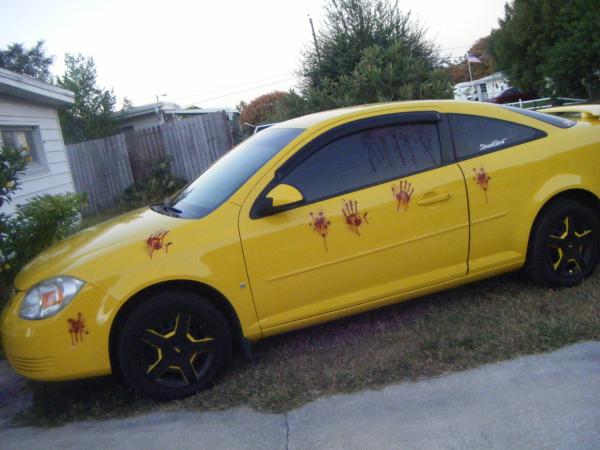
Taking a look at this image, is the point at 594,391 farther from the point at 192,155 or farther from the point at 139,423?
the point at 192,155

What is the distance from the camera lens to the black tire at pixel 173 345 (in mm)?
3549

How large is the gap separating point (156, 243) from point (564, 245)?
9.83 ft

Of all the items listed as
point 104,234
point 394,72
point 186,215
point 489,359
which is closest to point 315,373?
point 489,359

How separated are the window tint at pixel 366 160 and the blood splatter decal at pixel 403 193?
0.08m

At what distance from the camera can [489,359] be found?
362 cm

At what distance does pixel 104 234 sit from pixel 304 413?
1.87 meters

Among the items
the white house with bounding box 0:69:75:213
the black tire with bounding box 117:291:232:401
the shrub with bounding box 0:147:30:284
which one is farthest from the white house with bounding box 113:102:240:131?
the black tire with bounding box 117:291:232:401

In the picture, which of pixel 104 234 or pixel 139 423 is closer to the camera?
pixel 139 423

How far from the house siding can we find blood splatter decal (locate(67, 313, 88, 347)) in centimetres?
617

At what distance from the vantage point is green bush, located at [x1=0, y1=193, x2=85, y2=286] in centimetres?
560

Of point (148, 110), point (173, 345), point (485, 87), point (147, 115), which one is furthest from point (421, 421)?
point (485, 87)

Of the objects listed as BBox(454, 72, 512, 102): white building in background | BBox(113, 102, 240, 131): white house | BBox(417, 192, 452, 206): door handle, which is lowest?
BBox(417, 192, 452, 206): door handle

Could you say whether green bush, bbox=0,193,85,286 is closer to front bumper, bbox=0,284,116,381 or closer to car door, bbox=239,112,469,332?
front bumper, bbox=0,284,116,381

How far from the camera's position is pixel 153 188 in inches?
598
